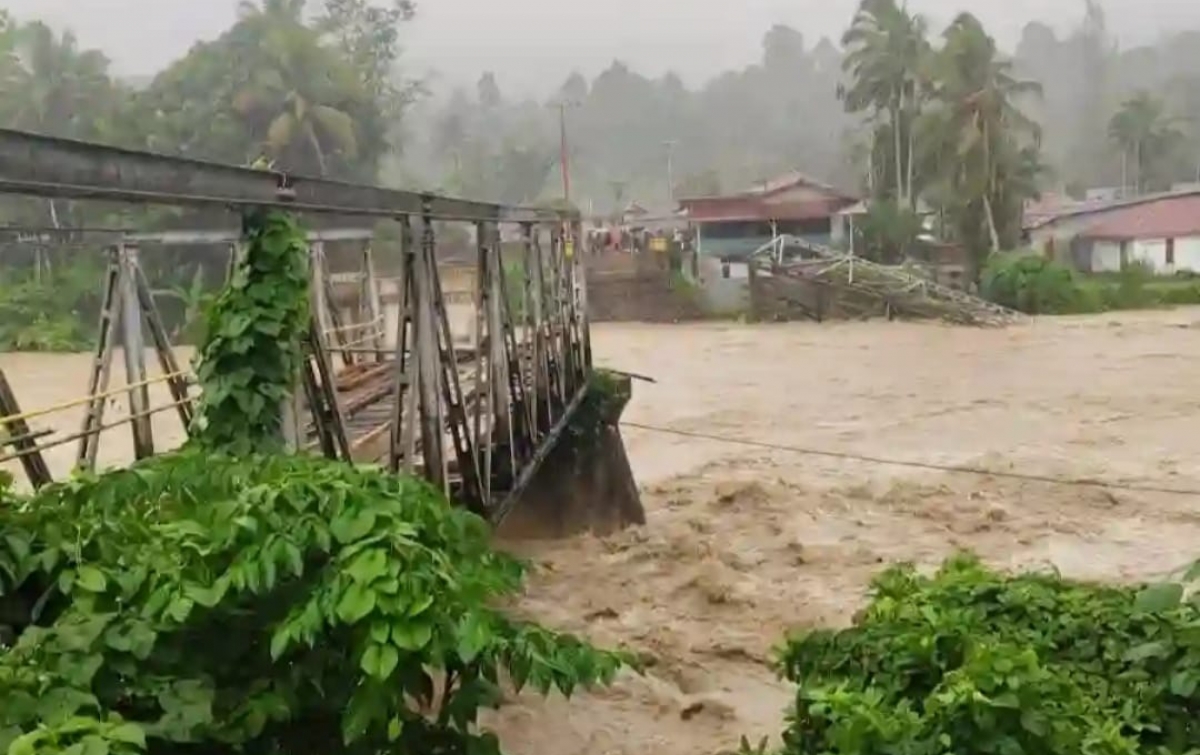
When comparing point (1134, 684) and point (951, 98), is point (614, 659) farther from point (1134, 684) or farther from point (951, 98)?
point (951, 98)

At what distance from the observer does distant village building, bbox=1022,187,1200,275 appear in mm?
44406

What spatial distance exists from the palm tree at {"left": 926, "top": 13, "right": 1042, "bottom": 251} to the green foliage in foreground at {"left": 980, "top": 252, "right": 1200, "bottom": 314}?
121 inches

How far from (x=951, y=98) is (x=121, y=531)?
4558 centimetres

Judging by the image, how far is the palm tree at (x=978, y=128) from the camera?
42.9m

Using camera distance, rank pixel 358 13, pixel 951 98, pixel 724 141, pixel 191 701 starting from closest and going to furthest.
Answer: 1. pixel 191 701
2. pixel 951 98
3. pixel 358 13
4. pixel 724 141

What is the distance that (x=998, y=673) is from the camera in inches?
134

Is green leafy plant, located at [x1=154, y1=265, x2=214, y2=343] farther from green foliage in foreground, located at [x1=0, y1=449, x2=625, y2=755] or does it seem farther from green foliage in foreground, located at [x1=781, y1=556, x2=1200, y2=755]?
green foliage in foreground, located at [x1=781, y1=556, x2=1200, y2=755]

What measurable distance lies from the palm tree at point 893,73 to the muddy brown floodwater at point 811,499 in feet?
54.8

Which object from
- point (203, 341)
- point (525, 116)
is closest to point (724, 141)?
point (525, 116)

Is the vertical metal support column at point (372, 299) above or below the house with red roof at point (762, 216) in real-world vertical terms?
below

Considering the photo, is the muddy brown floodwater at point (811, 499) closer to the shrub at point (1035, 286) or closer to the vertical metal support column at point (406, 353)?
the vertical metal support column at point (406, 353)

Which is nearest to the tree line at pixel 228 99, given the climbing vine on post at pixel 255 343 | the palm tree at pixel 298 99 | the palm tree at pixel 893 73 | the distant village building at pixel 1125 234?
the palm tree at pixel 298 99

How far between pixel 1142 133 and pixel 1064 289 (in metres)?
27.5

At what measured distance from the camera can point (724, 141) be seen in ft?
428
